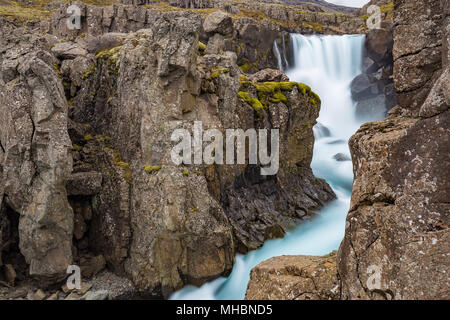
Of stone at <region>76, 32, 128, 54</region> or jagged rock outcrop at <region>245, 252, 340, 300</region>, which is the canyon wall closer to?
jagged rock outcrop at <region>245, 252, 340, 300</region>

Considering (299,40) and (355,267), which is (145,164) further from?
(299,40)

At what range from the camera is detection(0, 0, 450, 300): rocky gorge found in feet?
25.4

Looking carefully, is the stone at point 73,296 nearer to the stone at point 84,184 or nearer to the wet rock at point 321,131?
the stone at point 84,184

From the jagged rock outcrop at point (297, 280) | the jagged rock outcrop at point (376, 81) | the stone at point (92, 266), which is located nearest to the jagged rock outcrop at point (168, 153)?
the stone at point (92, 266)

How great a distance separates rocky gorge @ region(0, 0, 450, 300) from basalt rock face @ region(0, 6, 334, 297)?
0.08 m

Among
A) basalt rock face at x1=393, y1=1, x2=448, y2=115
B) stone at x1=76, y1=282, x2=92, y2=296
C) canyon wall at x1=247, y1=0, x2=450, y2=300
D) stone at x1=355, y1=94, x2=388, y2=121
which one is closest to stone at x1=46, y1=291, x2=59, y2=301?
stone at x1=76, y1=282, x2=92, y2=296

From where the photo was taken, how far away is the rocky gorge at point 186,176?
25.4ft

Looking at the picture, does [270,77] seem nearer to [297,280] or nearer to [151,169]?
[151,169]

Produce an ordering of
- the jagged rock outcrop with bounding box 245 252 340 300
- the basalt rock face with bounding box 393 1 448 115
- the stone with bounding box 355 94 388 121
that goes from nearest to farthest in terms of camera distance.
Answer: the basalt rock face with bounding box 393 1 448 115, the jagged rock outcrop with bounding box 245 252 340 300, the stone with bounding box 355 94 388 121

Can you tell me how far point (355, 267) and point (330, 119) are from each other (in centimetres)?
4158

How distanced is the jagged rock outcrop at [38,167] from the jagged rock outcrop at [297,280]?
10.7 m

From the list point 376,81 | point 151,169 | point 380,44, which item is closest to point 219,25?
point 151,169

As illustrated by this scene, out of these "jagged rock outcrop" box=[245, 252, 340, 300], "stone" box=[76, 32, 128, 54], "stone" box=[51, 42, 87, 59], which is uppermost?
"stone" box=[76, 32, 128, 54]

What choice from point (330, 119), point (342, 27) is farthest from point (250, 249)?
point (342, 27)
